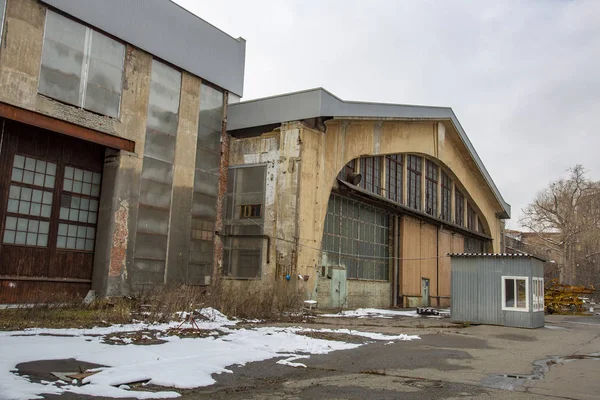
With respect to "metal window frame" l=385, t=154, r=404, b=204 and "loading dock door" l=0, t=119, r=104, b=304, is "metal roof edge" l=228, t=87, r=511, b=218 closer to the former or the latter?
"metal window frame" l=385, t=154, r=404, b=204

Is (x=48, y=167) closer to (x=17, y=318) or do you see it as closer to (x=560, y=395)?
(x=17, y=318)

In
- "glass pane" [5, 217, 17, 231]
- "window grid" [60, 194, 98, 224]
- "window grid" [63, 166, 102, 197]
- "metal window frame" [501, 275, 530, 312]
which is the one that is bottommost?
"metal window frame" [501, 275, 530, 312]

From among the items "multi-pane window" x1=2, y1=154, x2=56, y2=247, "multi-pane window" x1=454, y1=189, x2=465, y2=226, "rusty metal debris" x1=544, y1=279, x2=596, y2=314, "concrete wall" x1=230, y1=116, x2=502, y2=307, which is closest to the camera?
"multi-pane window" x1=2, y1=154, x2=56, y2=247

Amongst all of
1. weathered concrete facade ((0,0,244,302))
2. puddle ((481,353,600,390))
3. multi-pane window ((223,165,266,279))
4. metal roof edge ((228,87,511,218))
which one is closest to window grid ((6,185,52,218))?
weathered concrete facade ((0,0,244,302))

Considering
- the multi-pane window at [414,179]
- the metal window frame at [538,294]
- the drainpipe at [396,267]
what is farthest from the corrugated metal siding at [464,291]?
the multi-pane window at [414,179]

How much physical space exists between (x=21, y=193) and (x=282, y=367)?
1250cm

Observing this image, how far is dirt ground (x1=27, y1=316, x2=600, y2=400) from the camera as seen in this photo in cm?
627

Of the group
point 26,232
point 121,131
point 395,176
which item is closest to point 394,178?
point 395,176

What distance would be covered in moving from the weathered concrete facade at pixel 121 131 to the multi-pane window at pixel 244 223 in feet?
6.71

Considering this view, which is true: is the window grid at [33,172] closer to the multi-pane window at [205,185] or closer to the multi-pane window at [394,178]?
the multi-pane window at [205,185]

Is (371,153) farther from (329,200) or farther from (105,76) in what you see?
(105,76)

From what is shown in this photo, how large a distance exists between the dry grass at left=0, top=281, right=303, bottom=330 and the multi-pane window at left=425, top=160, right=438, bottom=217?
Result: 16982mm

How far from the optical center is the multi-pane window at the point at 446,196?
35.2 metres

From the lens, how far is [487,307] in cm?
1830
